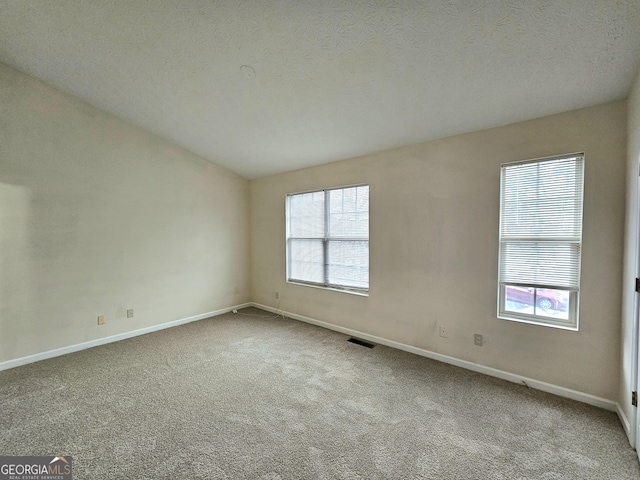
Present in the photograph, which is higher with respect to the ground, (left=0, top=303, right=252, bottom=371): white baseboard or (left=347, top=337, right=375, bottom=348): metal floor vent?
(left=0, top=303, right=252, bottom=371): white baseboard

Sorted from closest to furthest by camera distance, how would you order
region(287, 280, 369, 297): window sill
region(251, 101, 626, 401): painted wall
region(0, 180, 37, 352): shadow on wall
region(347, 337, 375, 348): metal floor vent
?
1. region(251, 101, 626, 401): painted wall
2. region(0, 180, 37, 352): shadow on wall
3. region(347, 337, 375, 348): metal floor vent
4. region(287, 280, 369, 297): window sill

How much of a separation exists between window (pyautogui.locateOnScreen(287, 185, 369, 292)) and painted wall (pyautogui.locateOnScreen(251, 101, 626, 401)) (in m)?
0.16

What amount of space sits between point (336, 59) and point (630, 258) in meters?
2.47

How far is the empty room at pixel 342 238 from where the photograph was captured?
166cm

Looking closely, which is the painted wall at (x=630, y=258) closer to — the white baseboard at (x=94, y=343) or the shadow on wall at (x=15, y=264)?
the white baseboard at (x=94, y=343)

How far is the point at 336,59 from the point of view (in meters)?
2.02

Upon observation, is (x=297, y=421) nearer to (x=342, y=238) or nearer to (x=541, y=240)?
(x=342, y=238)

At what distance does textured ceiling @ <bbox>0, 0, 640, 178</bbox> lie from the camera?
1.58 m

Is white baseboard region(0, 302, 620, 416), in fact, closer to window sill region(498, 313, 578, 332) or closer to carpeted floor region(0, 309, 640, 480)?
carpeted floor region(0, 309, 640, 480)

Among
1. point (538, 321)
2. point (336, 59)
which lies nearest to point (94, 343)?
point (336, 59)

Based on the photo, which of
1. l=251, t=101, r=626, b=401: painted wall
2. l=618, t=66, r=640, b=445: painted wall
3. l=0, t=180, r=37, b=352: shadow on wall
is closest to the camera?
l=618, t=66, r=640, b=445: painted wall

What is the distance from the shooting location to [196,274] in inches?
167

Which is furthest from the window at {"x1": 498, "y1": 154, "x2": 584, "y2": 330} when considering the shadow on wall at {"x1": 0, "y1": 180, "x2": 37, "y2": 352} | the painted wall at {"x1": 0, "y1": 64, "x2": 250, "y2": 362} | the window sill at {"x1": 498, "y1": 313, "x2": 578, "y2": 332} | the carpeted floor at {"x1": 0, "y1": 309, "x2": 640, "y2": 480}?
the shadow on wall at {"x1": 0, "y1": 180, "x2": 37, "y2": 352}

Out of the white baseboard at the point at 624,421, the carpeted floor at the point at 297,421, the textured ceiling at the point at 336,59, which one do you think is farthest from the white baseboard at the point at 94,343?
the white baseboard at the point at 624,421
